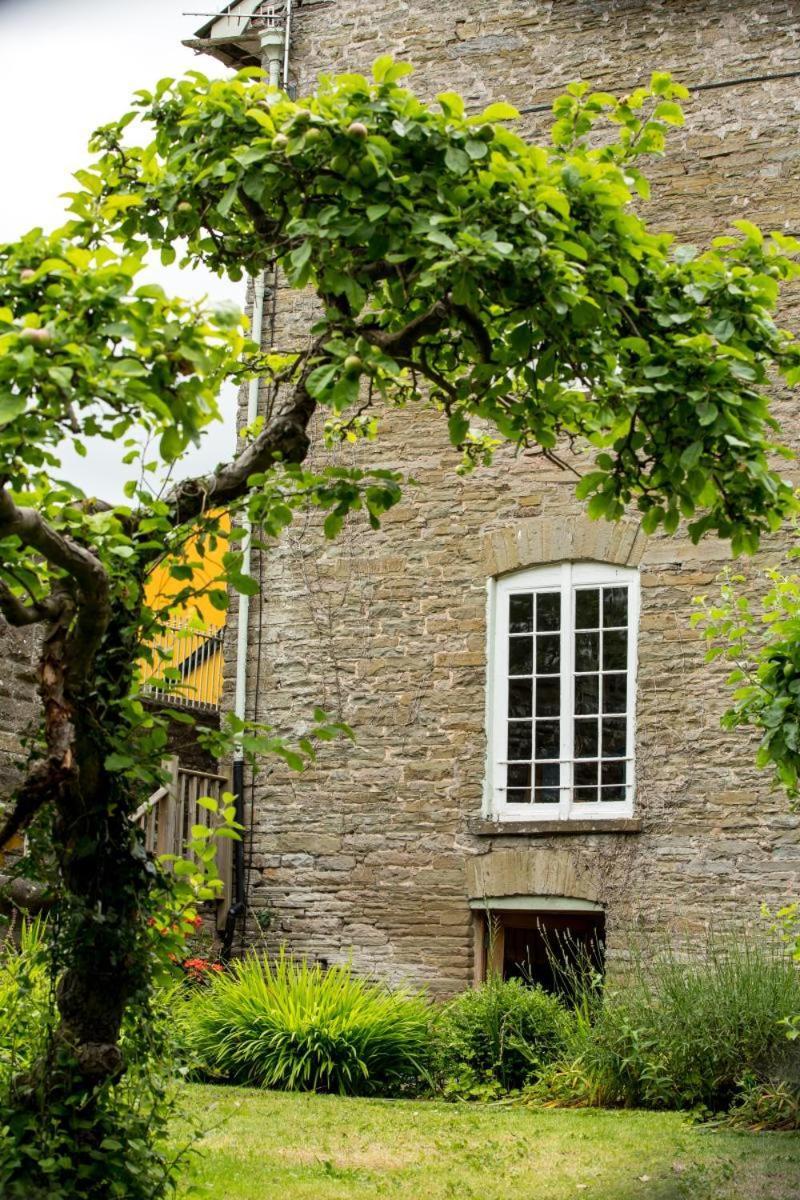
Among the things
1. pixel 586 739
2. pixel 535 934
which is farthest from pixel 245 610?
pixel 535 934

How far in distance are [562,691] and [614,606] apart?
751 mm

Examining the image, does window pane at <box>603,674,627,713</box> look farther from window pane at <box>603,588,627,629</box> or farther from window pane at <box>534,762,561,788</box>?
window pane at <box>534,762,561,788</box>

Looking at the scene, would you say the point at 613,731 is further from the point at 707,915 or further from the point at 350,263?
the point at 350,263

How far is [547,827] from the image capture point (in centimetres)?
1126

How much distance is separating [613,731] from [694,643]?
91 centimetres

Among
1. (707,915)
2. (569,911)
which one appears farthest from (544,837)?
(707,915)

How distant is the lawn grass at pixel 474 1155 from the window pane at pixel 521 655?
3789mm

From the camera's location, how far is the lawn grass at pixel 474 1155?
6559mm

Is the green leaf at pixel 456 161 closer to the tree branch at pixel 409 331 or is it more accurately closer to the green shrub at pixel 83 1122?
the tree branch at pixel 409 331

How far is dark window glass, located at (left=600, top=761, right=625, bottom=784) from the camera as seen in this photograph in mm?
11406

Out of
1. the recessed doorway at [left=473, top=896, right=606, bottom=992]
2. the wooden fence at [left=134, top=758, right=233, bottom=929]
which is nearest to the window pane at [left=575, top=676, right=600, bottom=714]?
the recessed doorway at [left=473, top=896, right=606, bottom=992]

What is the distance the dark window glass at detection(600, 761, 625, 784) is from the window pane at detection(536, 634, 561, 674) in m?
0.84

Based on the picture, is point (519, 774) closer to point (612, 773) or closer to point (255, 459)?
point (612, 773)

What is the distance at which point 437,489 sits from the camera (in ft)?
40.0
